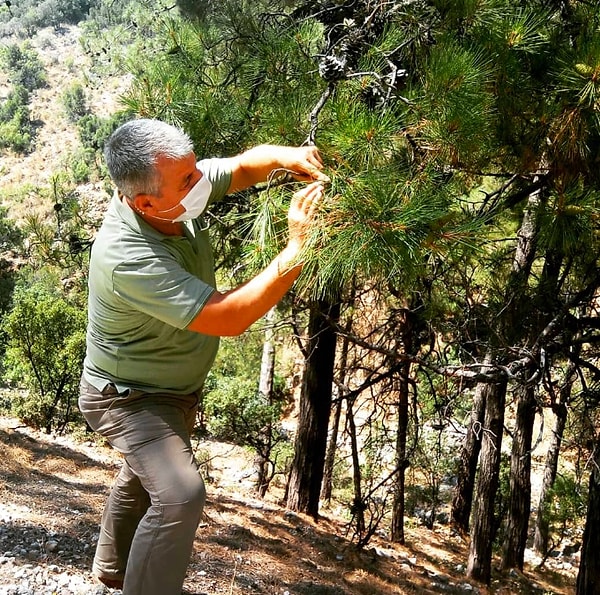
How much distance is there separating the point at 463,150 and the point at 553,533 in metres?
9.95

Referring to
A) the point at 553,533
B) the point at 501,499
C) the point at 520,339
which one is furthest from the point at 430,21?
the point at 553,533

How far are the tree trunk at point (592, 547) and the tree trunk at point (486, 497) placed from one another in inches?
98.9

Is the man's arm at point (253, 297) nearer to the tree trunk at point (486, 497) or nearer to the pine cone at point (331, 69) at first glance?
the pine cone at point (331, 69)

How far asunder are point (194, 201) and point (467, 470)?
753 centimetres

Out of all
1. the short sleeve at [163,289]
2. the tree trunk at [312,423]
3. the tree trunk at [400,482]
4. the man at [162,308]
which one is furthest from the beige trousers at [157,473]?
the tree trunk at [400,482]

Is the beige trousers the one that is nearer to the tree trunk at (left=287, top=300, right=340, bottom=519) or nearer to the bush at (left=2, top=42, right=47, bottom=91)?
the tree trunk at (left=287, top=300, right=340, bottom=519)

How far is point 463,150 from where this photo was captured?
222cm

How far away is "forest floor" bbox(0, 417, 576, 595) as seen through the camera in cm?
287

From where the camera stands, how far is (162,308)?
159 cm

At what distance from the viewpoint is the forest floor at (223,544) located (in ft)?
9.40

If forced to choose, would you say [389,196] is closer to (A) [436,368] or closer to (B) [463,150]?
(B) [463,150]

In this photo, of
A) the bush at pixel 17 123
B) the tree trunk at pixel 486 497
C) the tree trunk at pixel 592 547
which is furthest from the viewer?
the bush at pixel 17 123

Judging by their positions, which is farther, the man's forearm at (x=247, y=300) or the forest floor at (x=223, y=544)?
the forest floor at (x=223, y=544)

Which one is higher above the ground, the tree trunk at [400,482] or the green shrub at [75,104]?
the green shrub at [75,104]
